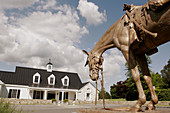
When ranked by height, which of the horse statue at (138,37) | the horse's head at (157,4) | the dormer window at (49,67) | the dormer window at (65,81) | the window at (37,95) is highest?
the dormer window at (49,67)

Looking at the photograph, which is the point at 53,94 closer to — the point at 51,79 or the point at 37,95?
the point at 51,79

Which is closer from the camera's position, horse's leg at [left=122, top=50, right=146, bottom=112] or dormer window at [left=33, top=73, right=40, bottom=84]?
horse's leg at [left=122, top=50, right=146, bottom=112]

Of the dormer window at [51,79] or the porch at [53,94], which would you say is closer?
the porch at [53,94]

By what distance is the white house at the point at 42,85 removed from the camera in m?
31.7

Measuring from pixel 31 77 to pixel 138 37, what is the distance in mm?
35414

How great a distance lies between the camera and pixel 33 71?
3775 centimetres

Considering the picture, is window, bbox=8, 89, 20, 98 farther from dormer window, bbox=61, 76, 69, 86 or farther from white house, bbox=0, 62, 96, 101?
dormer window, bbox=61, 76, 69, 86

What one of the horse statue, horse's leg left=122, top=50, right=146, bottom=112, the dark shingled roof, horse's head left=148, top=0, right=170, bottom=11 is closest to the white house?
the dark shingled roof

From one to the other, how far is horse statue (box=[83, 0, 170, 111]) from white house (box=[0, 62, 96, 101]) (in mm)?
30488

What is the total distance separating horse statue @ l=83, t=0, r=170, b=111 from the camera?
3.21 meters

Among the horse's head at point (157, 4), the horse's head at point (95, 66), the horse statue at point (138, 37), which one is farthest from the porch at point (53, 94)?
the horse's head at point (157, 4)

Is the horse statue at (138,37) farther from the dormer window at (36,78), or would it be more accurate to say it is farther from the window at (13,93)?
the dormer window at (36,78)

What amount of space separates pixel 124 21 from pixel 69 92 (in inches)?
1401

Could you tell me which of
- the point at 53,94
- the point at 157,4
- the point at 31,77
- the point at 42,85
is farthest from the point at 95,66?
the point at 53,94
